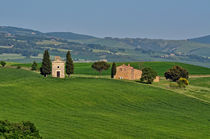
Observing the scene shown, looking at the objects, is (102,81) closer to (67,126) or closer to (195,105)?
(195,105)

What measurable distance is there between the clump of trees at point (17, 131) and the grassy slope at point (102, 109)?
8.94 meters

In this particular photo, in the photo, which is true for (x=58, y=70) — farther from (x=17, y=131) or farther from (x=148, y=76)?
(x=17, y=131)

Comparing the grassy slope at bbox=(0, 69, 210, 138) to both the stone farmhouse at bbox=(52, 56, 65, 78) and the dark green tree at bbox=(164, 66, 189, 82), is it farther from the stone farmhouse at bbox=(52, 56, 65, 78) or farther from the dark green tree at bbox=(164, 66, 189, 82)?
the dark green tree at bbox=(164, 66, 189, 82)

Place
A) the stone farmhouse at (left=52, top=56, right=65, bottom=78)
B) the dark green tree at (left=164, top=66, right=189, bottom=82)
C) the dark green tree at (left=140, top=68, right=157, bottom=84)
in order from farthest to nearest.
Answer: the dark green tree at (left=164, top=66, right=189, bottom=82) → the dark green tree at (left=140, top=68, right=157, bottom=84) → the stone farmhouse at (left=52, top=56, right=65, bottom=78)

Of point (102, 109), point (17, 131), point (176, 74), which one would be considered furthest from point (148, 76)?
point (17, 131)

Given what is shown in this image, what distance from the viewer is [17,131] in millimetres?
41000

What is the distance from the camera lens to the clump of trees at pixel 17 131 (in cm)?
4006

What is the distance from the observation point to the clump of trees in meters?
40.1

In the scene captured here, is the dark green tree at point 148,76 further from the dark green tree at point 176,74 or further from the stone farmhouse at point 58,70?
the stone farmhouse at point 58,70

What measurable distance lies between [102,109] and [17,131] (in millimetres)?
41708

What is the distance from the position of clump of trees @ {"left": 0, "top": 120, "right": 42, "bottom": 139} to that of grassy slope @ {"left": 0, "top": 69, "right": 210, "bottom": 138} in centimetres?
894

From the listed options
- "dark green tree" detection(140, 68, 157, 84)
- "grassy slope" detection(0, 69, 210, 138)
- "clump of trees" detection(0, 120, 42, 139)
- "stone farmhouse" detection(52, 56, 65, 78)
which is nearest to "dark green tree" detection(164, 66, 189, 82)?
"dark green tree" detection(140, 68, 157, 84)

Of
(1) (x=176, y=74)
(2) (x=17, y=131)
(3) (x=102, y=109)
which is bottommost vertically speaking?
(3) (x=102, y=109)

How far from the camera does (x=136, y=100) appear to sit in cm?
9700
